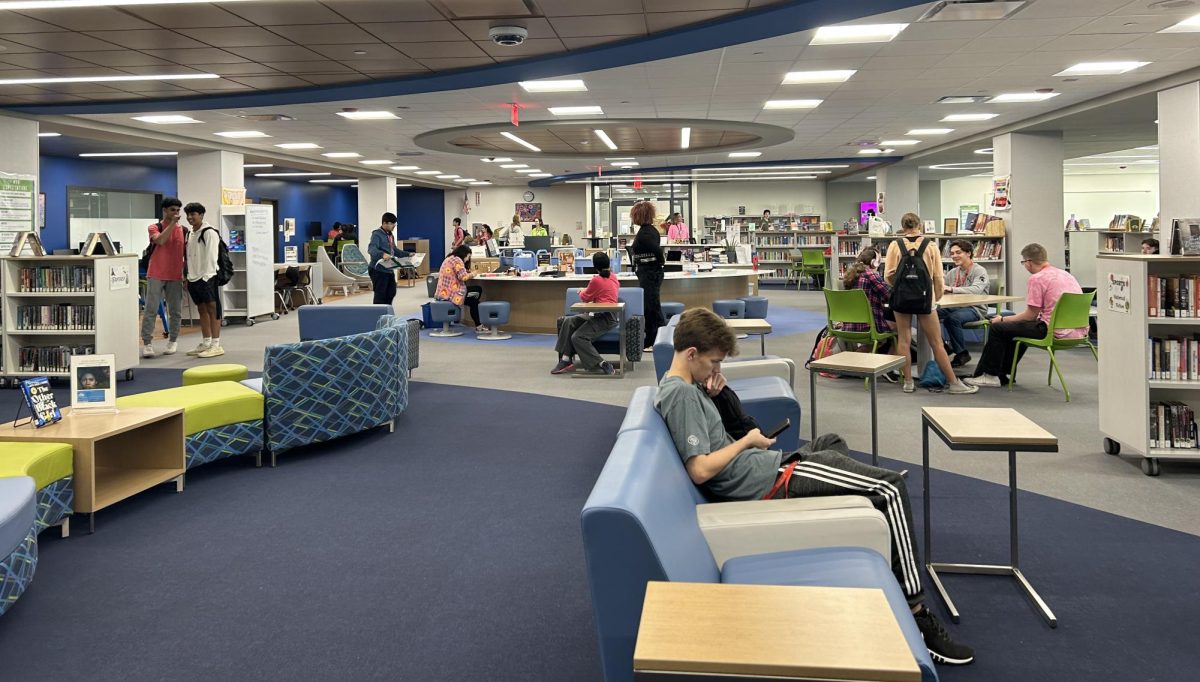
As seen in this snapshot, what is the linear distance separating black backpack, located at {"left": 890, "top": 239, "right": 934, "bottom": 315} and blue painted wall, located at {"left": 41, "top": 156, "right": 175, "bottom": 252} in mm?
16701

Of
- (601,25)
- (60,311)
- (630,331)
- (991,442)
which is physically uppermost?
(601,25)

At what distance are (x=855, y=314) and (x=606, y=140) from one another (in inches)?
371

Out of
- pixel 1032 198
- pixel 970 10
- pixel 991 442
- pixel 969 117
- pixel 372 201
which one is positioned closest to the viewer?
pixel 991 442

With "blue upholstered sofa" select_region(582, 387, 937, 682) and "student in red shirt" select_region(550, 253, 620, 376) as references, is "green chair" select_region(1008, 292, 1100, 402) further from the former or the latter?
"blue upholstered sofa" select_region(582, 387, 937, 682)

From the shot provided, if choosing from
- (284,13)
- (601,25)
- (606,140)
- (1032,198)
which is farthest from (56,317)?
(1032,198)

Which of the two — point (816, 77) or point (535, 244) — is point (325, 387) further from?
point (535, 244)

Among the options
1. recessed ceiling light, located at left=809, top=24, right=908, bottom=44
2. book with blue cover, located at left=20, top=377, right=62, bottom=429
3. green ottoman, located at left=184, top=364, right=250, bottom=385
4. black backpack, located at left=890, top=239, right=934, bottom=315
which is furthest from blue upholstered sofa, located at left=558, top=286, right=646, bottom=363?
book with blue cover, located at left=20, top=377, right=62, bottom=429

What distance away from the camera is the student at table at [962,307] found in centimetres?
866

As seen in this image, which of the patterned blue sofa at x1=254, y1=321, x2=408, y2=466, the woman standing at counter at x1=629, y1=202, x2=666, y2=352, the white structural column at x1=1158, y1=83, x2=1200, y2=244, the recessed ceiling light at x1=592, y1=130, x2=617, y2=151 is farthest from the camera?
the recessed ceiling light at x1=592, y1=130, x2=617, y2=151

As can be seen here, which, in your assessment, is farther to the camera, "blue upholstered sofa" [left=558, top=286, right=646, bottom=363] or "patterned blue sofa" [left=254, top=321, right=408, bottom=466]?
"blue upholstered sofa" [left=558, top=286, right=646, bottom=363]

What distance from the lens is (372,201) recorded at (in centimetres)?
2231

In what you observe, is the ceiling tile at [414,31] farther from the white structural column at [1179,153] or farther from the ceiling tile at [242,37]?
the white structural column at [1179,153]

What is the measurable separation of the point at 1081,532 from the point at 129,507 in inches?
191

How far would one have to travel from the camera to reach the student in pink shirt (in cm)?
745
